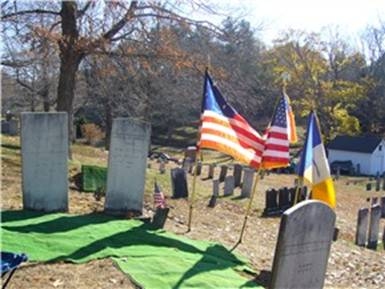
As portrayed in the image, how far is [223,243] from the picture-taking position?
10023 mm

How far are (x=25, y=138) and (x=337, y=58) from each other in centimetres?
5301

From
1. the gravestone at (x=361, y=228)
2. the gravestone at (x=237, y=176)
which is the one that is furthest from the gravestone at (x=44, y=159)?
the gravestone at (x=237, y=176)

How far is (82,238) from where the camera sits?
8.59 m

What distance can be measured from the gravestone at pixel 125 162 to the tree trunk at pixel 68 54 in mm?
5425

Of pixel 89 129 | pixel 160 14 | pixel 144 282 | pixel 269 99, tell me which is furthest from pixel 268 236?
pixel 269 99

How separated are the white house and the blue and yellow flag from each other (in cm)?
3546

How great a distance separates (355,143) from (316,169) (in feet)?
122

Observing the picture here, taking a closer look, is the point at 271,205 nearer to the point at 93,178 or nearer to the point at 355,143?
the point at 93,178

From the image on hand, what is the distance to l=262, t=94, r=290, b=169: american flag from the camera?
10.1m

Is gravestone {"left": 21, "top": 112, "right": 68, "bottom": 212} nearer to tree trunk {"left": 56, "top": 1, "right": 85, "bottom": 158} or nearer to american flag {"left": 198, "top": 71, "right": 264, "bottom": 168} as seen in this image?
american flag {"left": 198, "top": 71, "right": 264, "bottom": 168}

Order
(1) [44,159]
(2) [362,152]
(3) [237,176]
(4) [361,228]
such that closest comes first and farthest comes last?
(1) [44,159] → (4) [361,228] → (3) [237,176] → (2) [362,152]

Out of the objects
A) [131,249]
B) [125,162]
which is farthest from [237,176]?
[131,249]

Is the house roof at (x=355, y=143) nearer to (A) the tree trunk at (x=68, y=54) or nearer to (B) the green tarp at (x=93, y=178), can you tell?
(A) the tree trunk at (x=68, y=54)

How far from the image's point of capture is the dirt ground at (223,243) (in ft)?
22.9
